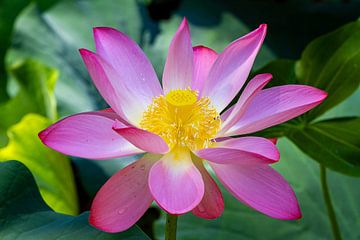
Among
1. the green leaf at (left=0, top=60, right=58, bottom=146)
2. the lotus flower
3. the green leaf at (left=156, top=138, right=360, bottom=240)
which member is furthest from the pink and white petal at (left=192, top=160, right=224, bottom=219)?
the green leaf at (left=0, top=60, right=58, bottom=146)

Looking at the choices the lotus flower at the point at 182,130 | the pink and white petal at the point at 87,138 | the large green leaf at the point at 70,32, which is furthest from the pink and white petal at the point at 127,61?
the large green leaf at the point at 70,32

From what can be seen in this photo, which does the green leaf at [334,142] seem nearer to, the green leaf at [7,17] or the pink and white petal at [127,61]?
the pink and white petal at [127,61]

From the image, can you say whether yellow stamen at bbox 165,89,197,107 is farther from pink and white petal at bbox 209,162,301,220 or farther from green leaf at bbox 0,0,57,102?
green leaf at bbox 0,0,57,102

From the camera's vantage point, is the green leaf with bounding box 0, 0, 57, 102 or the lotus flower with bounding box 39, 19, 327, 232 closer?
the lotus flower with bounding box 39, 19, 327, 232

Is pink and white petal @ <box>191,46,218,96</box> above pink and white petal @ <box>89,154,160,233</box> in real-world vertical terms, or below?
above

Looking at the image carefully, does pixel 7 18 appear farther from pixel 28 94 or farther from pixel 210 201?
pixel 210 201

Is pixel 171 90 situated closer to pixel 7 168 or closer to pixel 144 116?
pixel 144 116

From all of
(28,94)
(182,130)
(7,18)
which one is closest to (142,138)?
(182,130)

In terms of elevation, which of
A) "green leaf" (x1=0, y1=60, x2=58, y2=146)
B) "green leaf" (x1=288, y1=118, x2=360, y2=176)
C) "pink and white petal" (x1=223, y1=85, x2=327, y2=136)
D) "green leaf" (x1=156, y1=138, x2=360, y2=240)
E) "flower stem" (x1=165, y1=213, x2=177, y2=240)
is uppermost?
"pink and white petal" (x1=223, y1=85, x2=327, y2=136)
